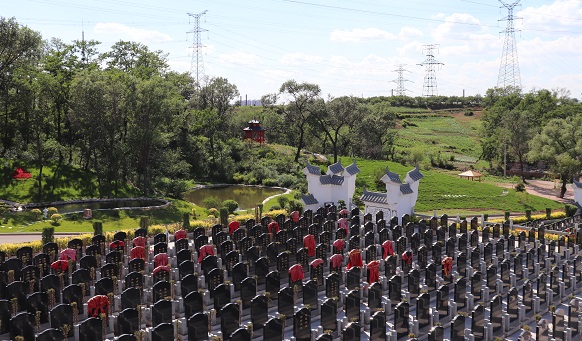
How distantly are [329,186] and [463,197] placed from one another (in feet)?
55.0

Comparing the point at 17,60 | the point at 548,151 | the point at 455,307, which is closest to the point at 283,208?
the point at 455,307

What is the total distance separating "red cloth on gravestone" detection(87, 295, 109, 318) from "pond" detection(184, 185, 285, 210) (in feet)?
92.2

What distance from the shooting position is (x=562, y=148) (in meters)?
51.2

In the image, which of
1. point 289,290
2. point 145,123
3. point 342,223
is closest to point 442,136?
point 145,123

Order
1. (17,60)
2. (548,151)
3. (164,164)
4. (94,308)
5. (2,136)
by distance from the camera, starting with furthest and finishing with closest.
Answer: (548,151) → (164,164) → (2,136) → (17,60) → (94,308)

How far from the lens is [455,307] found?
1578cm

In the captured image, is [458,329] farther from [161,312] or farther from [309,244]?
[309,244]

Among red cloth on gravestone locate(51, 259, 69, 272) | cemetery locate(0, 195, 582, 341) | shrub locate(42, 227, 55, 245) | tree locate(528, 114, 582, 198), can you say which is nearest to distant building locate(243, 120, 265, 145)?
tree locate(528, 114, 582, 198)

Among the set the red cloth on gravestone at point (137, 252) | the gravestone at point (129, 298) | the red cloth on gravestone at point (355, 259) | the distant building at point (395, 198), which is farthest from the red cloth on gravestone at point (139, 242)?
the distant building at point (395, 198)

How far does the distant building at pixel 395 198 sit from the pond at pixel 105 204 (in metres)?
15.6

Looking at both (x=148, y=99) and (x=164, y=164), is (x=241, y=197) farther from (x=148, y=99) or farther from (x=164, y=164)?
(x=148, y=99)

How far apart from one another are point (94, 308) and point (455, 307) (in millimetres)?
9916

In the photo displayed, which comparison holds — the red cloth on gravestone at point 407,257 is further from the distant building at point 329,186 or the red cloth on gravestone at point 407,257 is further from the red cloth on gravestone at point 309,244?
the distant building at point 329,186

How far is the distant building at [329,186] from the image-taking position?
1161 inches
